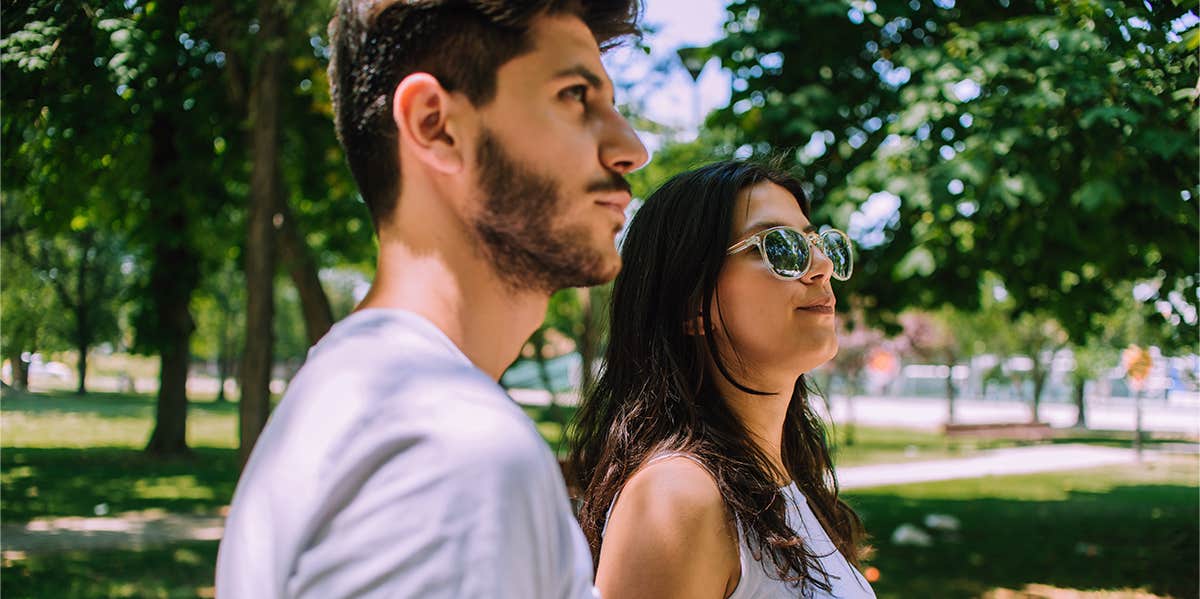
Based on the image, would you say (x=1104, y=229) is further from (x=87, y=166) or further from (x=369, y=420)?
(x=369, y=420)

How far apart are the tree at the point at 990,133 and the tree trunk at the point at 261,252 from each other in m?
3.26

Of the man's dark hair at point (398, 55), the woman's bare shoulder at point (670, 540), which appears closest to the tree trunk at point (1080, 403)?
the woman's bare shoulder at point (670, 540)

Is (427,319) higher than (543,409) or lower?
higher

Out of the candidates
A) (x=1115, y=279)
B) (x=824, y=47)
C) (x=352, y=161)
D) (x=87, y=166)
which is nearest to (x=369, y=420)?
(x=352, y=161)

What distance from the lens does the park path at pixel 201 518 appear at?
27.1 ft

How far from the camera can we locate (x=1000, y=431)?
2841cm

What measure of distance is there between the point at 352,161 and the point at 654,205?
1.32m

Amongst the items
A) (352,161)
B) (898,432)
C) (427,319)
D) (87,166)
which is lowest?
(898,432)

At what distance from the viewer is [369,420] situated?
2.55 ft

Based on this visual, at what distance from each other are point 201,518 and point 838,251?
10297mm

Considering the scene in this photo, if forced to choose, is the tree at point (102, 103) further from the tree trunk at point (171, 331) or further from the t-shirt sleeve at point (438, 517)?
the tree trunk at point (171, 331)

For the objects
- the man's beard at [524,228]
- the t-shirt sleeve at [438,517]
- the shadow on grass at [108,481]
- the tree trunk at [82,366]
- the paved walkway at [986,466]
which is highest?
the man's beard at [524,228]

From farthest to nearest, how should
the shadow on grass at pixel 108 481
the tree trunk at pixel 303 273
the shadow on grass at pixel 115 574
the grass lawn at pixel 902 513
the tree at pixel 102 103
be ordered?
the tree trunk at pixel 303 273
the grass lawn at pixel 902 513
the shadow on grass at pixel 108 481
the shadow on grass at pixel 115 574
the tree at pixel 102 103

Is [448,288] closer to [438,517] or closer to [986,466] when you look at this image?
[438,517]
